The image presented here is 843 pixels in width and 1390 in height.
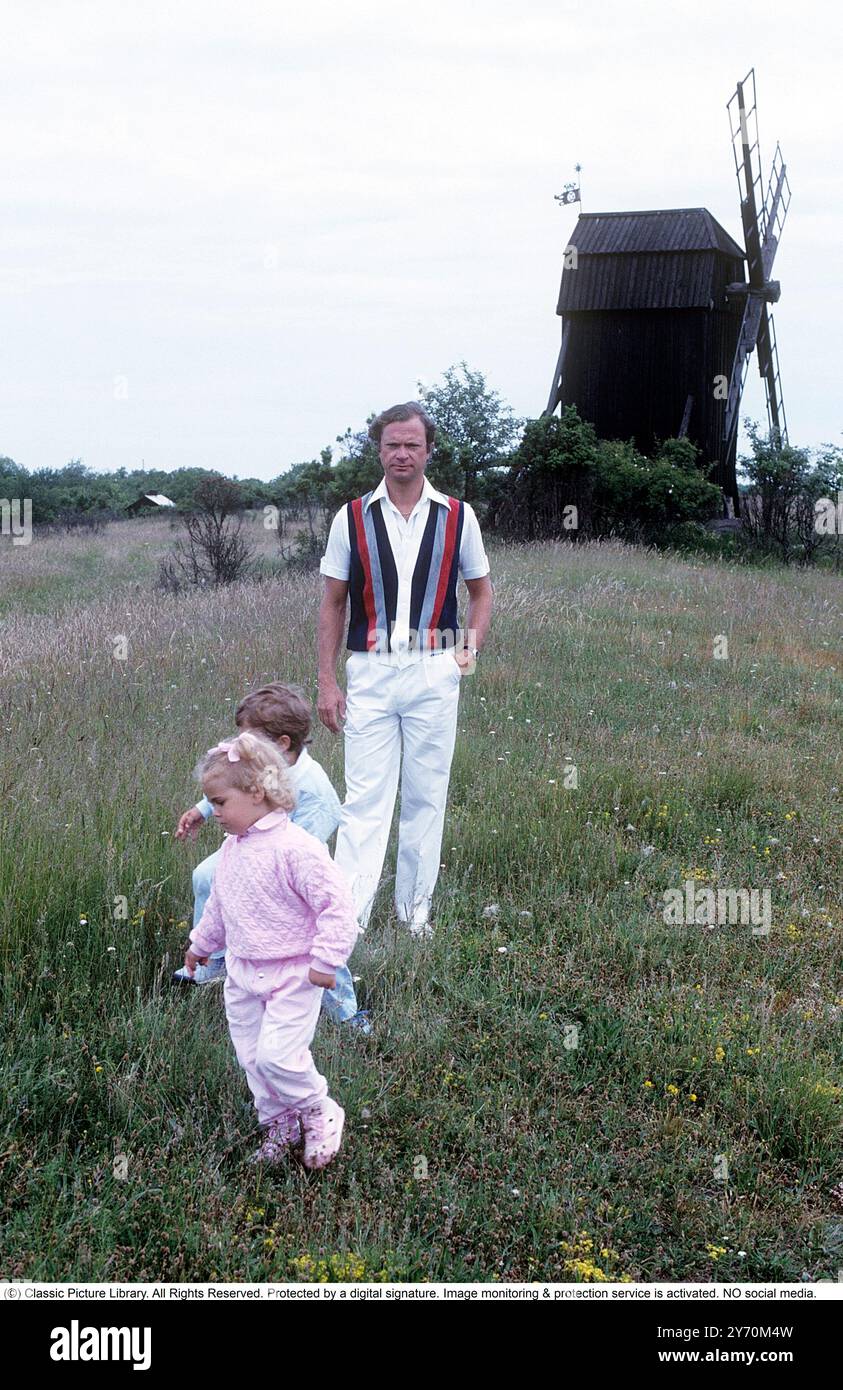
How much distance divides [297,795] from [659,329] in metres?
26.3

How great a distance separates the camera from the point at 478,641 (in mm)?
5449

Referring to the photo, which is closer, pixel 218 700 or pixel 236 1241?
pixel 236 1241

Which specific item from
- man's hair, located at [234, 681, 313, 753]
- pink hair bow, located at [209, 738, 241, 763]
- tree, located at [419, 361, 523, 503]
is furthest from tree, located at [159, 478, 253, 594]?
pink hair bow, located at [209, 738, 241, 763]

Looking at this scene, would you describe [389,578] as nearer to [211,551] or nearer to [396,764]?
[396,764]

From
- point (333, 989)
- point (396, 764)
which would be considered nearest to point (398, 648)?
point (396, 764)

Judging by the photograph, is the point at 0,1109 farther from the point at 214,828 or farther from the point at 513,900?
the point at 513,900

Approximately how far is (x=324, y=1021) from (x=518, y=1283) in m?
1.47

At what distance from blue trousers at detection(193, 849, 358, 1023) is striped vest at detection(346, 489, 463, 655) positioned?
50.0 inches

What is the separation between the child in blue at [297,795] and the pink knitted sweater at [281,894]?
0.45 m

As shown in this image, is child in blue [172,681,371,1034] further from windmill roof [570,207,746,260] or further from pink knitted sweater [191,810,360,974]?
windmill roof [570,207,746,260]

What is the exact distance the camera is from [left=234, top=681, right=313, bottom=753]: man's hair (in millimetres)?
4074

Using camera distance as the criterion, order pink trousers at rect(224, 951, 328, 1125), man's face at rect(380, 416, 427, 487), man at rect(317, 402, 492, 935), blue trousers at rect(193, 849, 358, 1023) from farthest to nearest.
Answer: man at rect(317, 402, 492, 935) → man's face at rect(380, 416, 427, 487) → blue trousers at rect(193, 849, 358, 1023) → pink trousers at rect(224, 951, 328, 1125)

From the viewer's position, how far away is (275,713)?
4.07 meters
